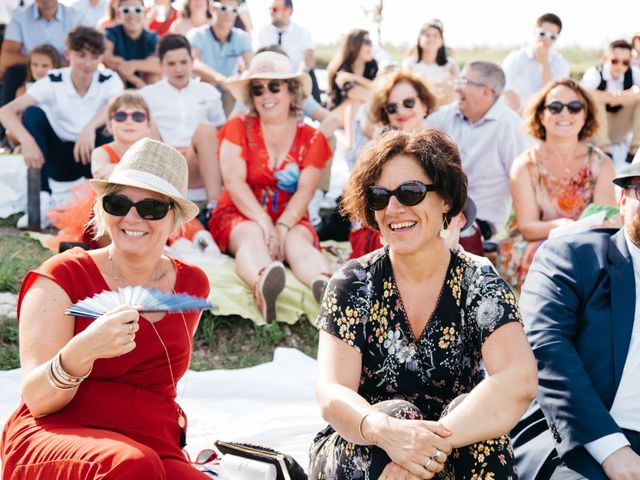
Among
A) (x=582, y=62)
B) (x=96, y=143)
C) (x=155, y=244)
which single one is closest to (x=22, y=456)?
(x=155, y=244)

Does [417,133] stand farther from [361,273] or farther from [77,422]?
[77,422]

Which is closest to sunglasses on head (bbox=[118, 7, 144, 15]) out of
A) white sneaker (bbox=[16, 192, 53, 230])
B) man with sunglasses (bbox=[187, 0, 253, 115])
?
man with sunglasses (bbox=[187, 0, 253, 115])

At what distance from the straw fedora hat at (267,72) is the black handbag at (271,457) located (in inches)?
146

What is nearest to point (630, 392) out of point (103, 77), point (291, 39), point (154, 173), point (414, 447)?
point (414, 447)

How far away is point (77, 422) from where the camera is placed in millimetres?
3076

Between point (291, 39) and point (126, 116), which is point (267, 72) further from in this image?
point (291, 39)

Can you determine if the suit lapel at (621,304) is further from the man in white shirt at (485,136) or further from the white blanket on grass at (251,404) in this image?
the man in white shirt at (485,136)

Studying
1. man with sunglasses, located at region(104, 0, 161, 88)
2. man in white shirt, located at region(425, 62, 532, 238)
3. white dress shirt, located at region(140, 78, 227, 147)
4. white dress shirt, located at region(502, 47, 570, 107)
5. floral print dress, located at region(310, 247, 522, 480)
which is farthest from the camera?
white dress shirt, located at region(502, 47, 570, 107)

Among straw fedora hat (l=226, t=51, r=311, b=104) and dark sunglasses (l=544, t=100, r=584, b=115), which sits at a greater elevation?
straw fedora hat (l=226, t=51, r=311, b=104)

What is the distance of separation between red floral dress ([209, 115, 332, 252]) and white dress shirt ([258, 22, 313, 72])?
12.6ft

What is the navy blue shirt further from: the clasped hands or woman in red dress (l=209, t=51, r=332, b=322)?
the clasped hands

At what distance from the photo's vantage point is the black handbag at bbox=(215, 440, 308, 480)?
337 cm

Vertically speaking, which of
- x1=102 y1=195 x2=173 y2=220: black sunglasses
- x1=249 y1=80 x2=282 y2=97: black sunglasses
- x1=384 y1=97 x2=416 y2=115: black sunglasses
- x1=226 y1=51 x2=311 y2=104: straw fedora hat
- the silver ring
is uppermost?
x1=226 y1=51 x2=311 y2=104: straw fedora hat

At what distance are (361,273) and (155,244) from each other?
0.76 m
